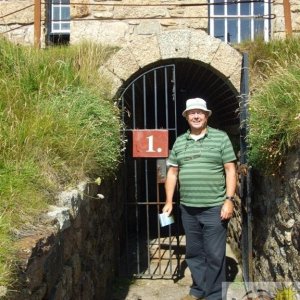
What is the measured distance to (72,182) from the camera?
11.2 feet

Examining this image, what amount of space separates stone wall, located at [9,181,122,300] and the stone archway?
1.36m

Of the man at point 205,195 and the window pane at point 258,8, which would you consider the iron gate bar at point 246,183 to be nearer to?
the man at point 205,195

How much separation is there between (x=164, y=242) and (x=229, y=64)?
2.84 metres

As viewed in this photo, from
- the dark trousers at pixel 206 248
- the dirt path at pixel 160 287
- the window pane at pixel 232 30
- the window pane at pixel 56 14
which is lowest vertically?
the dirt path at pixel 160 287

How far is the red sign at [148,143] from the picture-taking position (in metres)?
5.00

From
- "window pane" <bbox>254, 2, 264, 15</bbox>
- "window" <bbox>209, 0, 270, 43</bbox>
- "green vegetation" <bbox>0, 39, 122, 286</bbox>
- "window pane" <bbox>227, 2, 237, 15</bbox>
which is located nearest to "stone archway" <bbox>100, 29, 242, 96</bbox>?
"green vegetation" <bbox>0, 39, 122, 286</bbox>

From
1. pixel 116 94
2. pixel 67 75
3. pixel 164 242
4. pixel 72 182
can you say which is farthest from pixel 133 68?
pixel 164 242

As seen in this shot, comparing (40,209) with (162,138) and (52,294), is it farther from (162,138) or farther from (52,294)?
(162,138)

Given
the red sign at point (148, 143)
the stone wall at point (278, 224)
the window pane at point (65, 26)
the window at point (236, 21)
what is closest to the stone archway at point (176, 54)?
the red sign at point (148, 143)

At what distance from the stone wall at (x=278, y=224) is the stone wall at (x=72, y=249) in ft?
4.91

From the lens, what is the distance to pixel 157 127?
7.24 metres

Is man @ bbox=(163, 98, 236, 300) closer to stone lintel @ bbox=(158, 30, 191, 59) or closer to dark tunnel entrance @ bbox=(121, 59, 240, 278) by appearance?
dark tunnel entrance @ bbox=(121, 59, 240, 278)

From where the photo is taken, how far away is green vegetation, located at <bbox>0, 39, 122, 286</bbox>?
273cm

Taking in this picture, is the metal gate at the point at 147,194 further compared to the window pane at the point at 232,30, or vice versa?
the window pane at the point at 232,30
